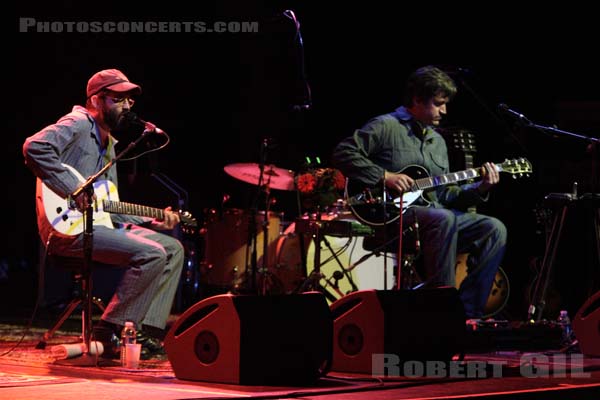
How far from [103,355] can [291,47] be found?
17.5 feet

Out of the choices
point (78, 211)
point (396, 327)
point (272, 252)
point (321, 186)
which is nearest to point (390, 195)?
point (321, 186)

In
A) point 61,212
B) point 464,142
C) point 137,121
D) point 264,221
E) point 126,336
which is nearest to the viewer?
point 126,336

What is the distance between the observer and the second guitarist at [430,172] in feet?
20.7

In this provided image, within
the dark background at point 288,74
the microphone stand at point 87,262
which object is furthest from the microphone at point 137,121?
the dark background at point 288,74

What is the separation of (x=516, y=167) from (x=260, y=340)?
11.3 feet

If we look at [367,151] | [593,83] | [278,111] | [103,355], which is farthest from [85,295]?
[593,83]

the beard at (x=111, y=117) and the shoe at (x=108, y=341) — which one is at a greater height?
the beard at (x=111, y=117)

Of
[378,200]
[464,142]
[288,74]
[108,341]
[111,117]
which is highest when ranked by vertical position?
[288,74]

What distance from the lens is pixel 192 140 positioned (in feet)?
33.1

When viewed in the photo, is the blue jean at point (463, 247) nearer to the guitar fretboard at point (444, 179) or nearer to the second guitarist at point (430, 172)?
the second guitarist at point (430, 172)

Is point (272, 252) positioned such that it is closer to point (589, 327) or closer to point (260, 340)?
point (589, 327)

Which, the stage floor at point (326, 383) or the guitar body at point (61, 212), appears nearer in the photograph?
the stage floor at point (326, 383)

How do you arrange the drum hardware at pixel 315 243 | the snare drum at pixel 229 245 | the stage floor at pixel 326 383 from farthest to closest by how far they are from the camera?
1. the snare drum at pixel 229 245
2. the drum hardware at pixel 315 243
3. the stage floor at pixel 326 383

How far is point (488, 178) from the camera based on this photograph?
6598mm
